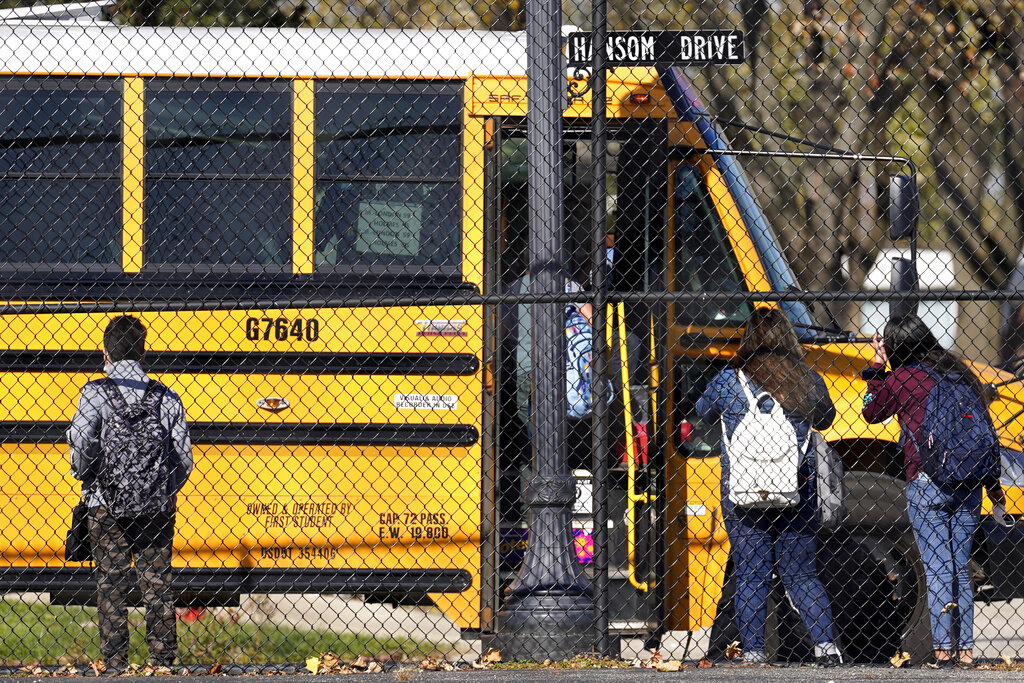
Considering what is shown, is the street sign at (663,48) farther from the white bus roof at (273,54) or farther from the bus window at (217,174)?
the bus window at (217,174)

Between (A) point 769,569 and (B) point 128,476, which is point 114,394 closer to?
(B) point 128,476

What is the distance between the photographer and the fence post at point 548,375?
14.1 feet

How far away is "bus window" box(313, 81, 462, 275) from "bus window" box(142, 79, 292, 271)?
18 cm

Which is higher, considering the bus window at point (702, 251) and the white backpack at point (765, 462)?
the bus window at point (702, 251)

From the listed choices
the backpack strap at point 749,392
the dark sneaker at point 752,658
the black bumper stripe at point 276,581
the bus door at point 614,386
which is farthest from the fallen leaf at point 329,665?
the backpack strap at point 749,392

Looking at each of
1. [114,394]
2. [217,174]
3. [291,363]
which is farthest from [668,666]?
[217,174]

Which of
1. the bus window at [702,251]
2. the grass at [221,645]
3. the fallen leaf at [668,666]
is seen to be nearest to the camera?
the fallen leaf at [668,666]

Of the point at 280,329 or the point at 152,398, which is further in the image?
the point at 280,329

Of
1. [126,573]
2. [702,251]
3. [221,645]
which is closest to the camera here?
[126,573]

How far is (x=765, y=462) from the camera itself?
482cm

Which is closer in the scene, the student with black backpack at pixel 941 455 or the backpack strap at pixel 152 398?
the backpack strap at pixel 152 398

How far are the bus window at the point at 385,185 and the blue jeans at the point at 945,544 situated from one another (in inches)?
91.5

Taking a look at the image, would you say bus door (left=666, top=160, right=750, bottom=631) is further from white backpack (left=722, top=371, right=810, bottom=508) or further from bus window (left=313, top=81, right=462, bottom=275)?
bus window (left=313, top=81, right=462, bottom=275)

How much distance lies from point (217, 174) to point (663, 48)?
210cm
